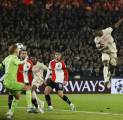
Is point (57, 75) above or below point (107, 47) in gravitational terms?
below

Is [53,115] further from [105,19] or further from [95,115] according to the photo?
[105,19]

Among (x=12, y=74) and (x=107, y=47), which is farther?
(x=107, y=47)

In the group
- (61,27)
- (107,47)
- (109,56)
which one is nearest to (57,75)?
(109,56)

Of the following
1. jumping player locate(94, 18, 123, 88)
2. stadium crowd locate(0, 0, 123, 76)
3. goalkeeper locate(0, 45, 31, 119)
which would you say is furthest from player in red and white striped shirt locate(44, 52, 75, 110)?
stadium crowd locate(0, 0, 123, 76)

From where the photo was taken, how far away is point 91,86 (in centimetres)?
3209

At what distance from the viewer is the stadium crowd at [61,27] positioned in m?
35.0

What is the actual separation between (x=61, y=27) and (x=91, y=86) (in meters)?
7.30

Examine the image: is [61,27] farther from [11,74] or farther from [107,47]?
[11,74]

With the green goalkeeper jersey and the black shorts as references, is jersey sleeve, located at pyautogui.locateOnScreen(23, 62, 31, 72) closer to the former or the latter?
the black shorts

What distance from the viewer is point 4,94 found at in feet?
→ 99.1

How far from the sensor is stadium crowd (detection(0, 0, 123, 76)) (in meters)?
35.0

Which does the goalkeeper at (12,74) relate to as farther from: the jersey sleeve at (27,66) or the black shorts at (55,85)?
the black shorts at (55,85)

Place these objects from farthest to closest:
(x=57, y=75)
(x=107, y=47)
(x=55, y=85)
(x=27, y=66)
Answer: (x=57, y=75) → (x=55, y=85) → (x=27, y=66) → (x=107, y=47)

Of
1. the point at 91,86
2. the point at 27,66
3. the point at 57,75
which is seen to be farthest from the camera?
the point at 91,86
